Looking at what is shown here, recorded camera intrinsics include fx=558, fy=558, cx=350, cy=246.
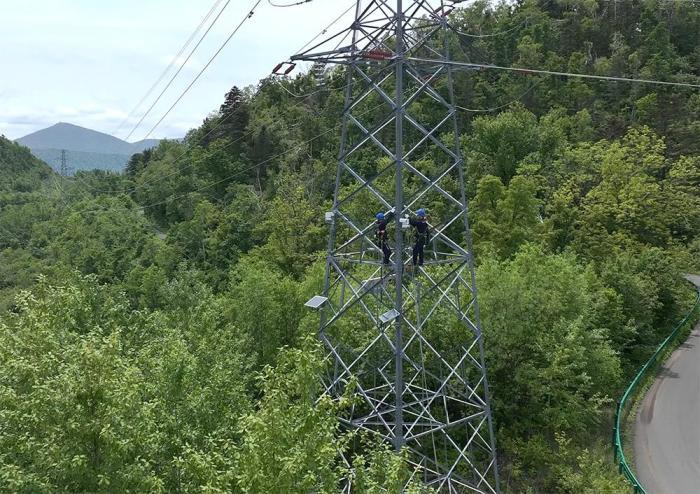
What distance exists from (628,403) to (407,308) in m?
12.6

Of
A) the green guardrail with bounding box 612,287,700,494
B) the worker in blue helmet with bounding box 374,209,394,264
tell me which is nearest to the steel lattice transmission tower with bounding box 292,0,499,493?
the worker in blue helmet with bounding box 374,209,394,264

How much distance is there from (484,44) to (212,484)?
71.9m

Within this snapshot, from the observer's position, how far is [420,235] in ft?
42.6

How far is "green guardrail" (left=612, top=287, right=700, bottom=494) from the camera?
1705 centimetres

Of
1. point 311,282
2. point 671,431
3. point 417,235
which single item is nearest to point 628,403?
point 671,431

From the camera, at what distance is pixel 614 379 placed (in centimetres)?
2197

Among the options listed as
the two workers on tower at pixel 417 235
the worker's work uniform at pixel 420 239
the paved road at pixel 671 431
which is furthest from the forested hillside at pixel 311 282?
the worker's work uniform at pixel 420 239

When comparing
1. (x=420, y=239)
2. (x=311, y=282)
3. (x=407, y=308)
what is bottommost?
(x=311, y=282)

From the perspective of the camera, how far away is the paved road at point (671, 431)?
59.1 ft

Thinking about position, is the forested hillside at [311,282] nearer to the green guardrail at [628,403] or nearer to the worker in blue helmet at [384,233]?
the green guardrail at [628,403]

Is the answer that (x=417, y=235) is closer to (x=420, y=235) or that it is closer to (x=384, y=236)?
(x=420, y=235)

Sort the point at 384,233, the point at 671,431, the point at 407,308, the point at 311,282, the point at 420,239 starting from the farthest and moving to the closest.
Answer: the point at 311,282 < the point at 671,431 < the point at 407,308 < the point at 384,233 < the point at 420,239

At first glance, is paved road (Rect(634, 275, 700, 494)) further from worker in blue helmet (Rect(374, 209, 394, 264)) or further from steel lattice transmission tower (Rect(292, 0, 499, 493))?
worker in blue helmet (Rect(374, 209, 394, 264))

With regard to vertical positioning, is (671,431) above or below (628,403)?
below
